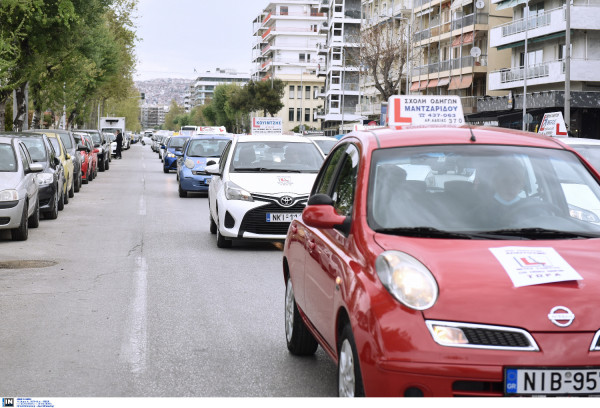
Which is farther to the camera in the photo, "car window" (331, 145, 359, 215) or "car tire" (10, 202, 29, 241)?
"car tire" (10, 202, 29, 241)

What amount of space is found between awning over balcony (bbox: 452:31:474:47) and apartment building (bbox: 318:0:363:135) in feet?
127

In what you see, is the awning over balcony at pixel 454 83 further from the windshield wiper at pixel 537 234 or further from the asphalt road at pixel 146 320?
the windshield wiper at pixel 537 234

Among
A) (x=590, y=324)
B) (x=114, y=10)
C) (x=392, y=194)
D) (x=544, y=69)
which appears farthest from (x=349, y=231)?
(x=114, y=10)

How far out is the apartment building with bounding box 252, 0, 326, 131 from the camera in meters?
151

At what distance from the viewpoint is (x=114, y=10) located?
70.5m

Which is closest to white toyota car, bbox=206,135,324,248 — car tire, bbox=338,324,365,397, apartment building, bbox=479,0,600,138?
car tire, bbox=338,324,365,397

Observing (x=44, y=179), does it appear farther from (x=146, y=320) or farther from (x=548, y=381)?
(x=548, y=381)

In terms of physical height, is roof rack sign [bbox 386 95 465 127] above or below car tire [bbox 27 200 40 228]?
above

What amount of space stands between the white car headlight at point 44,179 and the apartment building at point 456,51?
47.2 m

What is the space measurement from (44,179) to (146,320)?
11358 mm

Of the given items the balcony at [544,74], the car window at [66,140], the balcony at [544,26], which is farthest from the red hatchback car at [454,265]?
the balcony at [544,26]

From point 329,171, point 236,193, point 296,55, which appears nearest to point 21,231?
point 236,193

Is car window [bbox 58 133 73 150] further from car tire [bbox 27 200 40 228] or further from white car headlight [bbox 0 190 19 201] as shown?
white car headlight [bbox 0 190 19 201]
